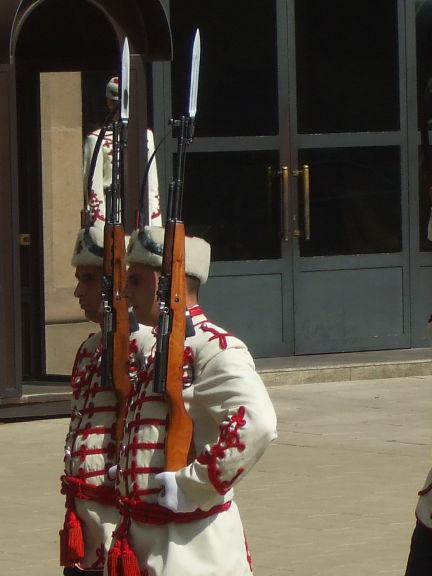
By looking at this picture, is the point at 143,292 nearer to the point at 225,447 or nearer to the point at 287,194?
the point at 225,447

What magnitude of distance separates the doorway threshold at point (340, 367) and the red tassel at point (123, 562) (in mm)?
7641

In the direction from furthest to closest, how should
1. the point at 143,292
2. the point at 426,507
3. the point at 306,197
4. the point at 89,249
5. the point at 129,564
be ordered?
the point at 306,197 < the point at 89,249 < the point at 426,507 < the point at 143,292 < the point at 129,564

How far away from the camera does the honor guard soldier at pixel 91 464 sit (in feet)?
16.1

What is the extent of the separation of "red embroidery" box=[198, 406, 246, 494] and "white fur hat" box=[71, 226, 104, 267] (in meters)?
1.19

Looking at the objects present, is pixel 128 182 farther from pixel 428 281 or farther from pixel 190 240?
pixel 190 240

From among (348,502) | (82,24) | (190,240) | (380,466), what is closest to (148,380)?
(190,240)

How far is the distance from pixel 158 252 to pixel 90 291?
2.03ft

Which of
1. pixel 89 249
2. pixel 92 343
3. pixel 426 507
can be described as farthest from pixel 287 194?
pixel 426 507

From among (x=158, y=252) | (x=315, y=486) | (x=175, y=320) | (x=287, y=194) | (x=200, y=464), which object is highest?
(x=287, y=194)

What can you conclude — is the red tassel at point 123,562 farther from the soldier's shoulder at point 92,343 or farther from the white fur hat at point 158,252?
the soldier's shoulder at point 92,343

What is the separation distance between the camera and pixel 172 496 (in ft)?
13.7

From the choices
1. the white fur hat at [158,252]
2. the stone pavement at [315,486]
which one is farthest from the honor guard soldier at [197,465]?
the stone pavement at [315,486]

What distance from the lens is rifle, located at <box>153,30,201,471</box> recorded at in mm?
4238

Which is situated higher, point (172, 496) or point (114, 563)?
point (172, 496)
